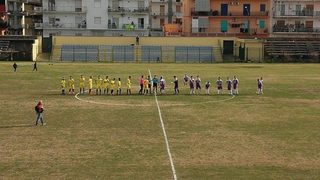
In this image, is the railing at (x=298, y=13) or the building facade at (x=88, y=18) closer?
the railing at (x=298, y=13)

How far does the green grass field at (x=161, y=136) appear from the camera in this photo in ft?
66.8

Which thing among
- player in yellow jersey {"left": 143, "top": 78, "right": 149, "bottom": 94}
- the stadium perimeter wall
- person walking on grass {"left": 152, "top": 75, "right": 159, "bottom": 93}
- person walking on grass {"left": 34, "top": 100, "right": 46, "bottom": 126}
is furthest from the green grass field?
the stadium perimeter wall

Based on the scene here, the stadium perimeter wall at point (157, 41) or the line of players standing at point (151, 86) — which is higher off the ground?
the stadium perimeter wall at point (157, 41)

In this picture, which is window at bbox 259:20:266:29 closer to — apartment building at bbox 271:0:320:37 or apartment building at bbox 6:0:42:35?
apartment building at bbox 271:0:320:37

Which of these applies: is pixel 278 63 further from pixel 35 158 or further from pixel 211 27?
pixel 35 158

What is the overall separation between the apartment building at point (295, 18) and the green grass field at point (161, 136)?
56944mm

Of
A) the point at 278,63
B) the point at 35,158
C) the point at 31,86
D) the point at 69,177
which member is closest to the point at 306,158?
the point at 69,177

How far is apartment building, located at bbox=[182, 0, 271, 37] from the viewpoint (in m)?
102

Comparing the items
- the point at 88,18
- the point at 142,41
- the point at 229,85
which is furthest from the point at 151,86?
the point at 88,18

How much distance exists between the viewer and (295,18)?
102m

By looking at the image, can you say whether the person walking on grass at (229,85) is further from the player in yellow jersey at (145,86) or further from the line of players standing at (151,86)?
the player in yellow jersey at (145,86)

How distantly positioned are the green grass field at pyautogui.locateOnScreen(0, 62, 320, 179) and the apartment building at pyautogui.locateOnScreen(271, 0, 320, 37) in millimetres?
→ 56944

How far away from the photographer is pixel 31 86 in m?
49.7

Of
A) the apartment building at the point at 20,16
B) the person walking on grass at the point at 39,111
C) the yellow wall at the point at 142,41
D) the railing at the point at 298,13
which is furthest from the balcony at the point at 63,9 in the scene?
the person walking on grass at the point at 39,111
